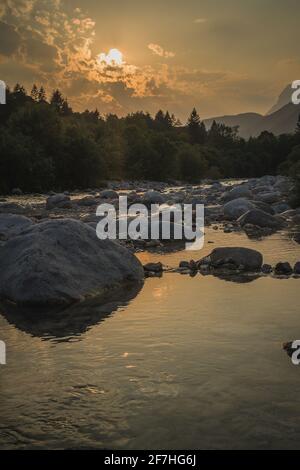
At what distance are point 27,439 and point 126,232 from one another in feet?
43.4

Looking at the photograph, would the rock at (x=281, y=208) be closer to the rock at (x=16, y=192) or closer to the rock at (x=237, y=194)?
the rock at (x=237, y=194)

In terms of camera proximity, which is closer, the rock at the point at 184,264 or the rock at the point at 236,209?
the rock at the point at 184,264

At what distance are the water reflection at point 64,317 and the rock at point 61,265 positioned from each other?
0.27 meters

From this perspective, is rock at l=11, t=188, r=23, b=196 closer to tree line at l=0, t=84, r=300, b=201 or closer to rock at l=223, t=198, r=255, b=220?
tree line at l=0, t=84, r=300, b=201

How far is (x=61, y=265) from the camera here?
30.5 feet

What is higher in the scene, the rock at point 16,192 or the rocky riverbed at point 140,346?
the rock at point 16,192

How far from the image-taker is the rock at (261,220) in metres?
20.4

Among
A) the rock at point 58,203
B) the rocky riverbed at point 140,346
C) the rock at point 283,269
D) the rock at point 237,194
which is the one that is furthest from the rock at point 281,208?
the rock at point 283,269

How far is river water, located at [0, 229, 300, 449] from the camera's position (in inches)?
176

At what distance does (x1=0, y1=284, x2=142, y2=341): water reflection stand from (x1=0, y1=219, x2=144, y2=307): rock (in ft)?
0.88

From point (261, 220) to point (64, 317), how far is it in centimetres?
1366

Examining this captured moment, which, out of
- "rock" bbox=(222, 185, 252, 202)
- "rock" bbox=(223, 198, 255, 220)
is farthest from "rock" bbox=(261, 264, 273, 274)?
"rock" bbox=(222, 185, 252, 202)

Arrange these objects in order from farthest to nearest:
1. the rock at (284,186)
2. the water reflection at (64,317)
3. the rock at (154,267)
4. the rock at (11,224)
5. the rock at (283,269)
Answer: the rock at (284,186), the rock at (11,224), the rock at (154,267), the rock at (283,269), the water reflection at (64,317)
